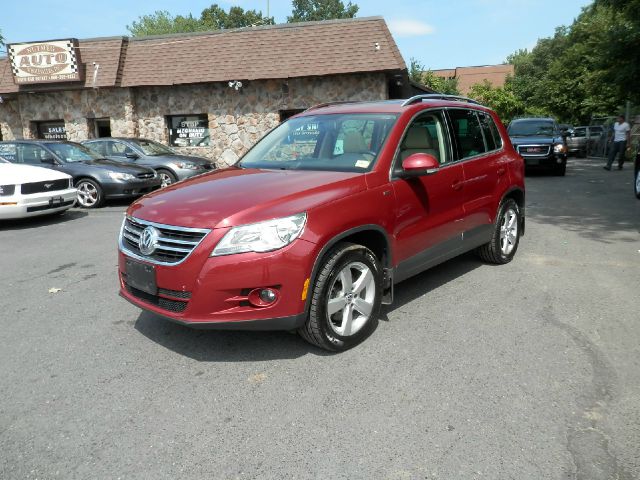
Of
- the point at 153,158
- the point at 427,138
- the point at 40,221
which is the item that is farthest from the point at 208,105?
the point at 427,138

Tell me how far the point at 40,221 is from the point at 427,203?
27.5 ft

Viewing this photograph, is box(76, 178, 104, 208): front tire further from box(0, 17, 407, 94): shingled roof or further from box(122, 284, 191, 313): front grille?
box(122, 284, 191, 313): front grille

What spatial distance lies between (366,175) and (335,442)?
194cm

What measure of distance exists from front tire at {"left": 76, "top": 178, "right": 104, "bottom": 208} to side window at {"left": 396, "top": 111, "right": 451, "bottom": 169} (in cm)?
871

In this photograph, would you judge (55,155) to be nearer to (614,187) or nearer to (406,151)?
(406,151)

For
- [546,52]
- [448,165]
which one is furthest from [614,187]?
[546,52]

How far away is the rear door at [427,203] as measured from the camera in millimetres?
4055

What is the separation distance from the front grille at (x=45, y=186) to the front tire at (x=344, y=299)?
24.5 ft

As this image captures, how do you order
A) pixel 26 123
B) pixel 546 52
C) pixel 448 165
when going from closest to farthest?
pixel 448 165 < pixel 26 123 < pixel 546 52

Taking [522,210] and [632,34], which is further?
[632,34]

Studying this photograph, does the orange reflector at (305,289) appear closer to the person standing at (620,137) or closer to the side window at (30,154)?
the side window at (30,154)

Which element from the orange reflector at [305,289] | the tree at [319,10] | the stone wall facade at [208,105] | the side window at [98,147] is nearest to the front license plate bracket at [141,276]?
the orange reflector at [305,289]

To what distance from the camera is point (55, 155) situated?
37.0 ft

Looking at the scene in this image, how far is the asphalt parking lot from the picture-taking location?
8.22ft
